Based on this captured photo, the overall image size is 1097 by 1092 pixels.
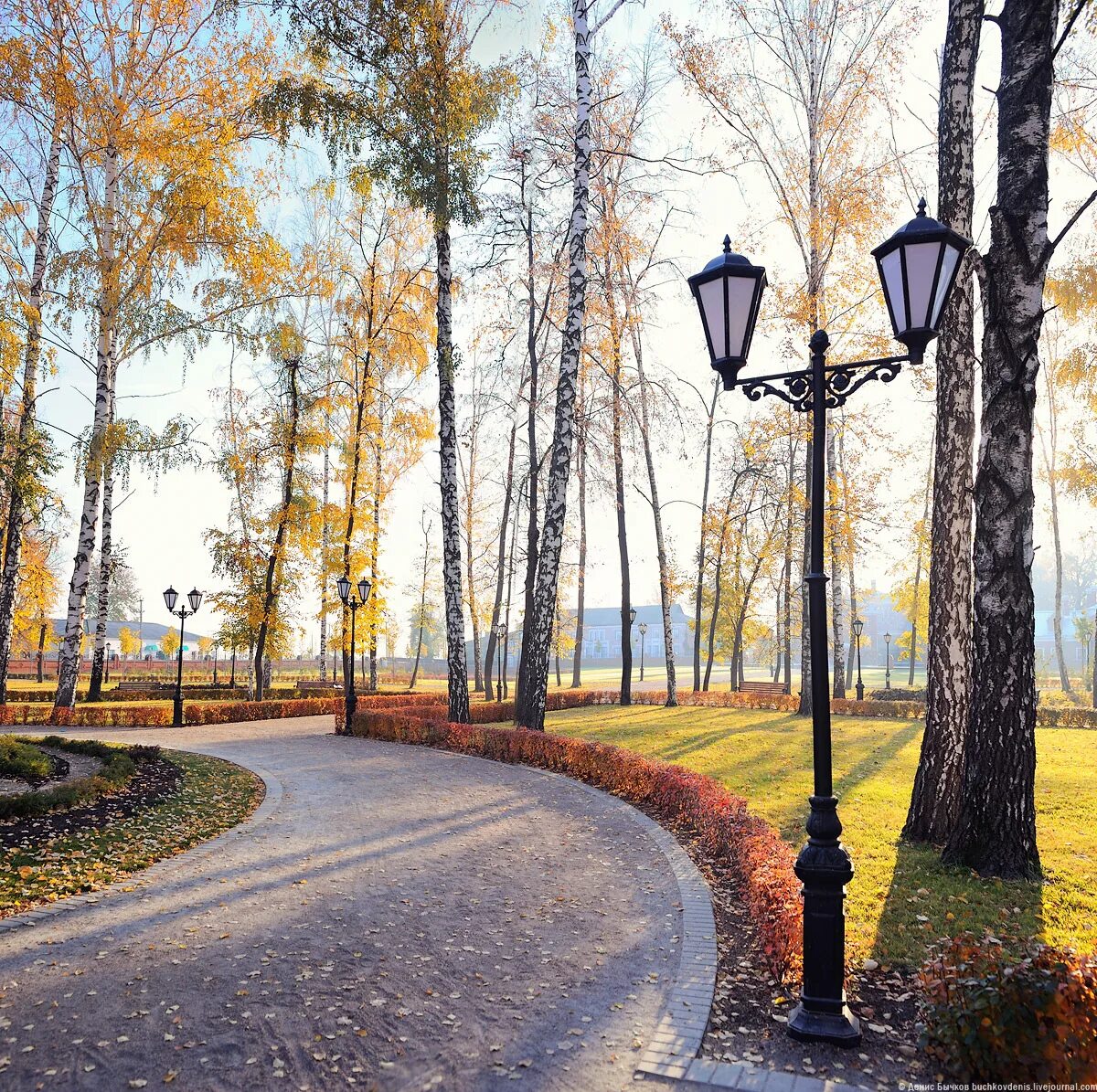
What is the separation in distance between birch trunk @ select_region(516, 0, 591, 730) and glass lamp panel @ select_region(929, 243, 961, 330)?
904 cm

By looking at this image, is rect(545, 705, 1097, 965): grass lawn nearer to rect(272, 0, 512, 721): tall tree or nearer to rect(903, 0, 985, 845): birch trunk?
rect(903, 0, 985, 845): birch trunk

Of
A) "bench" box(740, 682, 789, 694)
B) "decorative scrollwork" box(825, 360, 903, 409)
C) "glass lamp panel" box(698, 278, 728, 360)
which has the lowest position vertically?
"bench" box(740, 682, 789, 694)

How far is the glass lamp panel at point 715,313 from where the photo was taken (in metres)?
4.05

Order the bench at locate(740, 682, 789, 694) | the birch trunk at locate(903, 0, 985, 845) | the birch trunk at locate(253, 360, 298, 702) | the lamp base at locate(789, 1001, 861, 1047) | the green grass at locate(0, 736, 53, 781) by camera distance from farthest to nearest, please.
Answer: the bench at locate(740, 682, 789, 694) < the birch trunk at locate(253, 360, 298, 702) < the green grass at locate(0, 736, 53, 781) < the birch trunk at locate(903, 0, 985, 845) < the lamp base at locate(789, 1001, 861, 1047)

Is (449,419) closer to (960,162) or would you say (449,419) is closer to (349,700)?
(349,700)

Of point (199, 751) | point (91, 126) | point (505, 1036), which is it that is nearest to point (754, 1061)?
point (505, 1036)

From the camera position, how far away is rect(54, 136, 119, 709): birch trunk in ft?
50.0

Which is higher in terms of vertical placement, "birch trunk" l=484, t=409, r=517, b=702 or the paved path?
"birch trunk" l=484, t=409, r=517, b=702

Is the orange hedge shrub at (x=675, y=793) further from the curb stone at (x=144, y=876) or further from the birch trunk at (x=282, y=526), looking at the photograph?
the birch trunk at (x=282, y=526)

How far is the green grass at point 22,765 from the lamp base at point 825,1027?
858 centimetres

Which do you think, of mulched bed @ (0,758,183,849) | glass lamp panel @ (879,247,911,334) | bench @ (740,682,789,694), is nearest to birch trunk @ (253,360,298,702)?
mulched bed @ (0,758,183,849)

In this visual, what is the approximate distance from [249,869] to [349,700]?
34.5 ft
